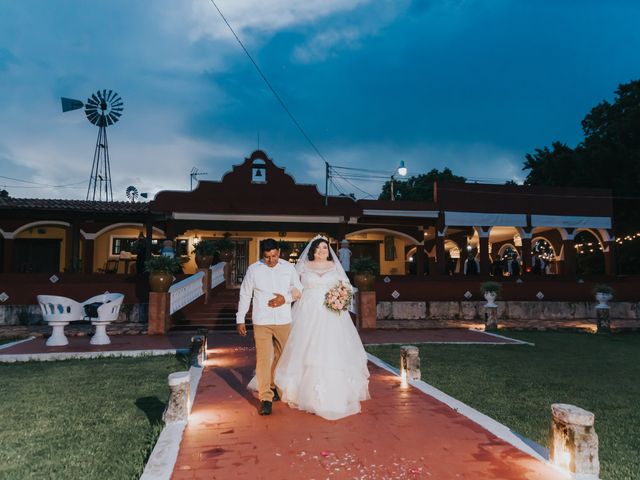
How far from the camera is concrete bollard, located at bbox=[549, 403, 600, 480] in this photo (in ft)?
10.5

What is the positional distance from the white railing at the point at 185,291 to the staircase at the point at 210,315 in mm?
165

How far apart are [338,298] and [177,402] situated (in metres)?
1.98

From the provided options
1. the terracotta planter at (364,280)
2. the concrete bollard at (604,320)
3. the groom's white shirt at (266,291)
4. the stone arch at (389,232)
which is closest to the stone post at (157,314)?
the terracotta planter at (364,280)

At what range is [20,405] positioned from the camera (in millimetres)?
5090

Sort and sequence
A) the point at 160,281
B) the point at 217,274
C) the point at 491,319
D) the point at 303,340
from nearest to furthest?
the point at 303,340, the point at 160,281, the point at 491,319, the point at 217,274

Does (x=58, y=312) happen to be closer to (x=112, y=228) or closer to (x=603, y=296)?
(x=112, y=228)

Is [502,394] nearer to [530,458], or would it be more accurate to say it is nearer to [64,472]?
[530,458]

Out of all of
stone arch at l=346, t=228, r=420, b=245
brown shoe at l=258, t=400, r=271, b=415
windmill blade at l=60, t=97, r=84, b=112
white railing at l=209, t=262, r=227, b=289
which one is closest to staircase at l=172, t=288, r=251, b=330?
white railing at l=209, t=262, r=227, b=289

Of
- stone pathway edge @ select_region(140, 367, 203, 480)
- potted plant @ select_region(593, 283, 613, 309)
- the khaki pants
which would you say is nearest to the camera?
stone pathway edge @ select_region(140, 367, 203, 480)

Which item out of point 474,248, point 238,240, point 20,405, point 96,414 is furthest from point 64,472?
point 474,248

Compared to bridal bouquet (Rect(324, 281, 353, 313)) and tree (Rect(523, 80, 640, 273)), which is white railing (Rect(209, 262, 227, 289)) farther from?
tree (Rect(523, 80, 640, 273))

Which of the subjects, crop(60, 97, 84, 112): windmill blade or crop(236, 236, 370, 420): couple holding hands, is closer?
crop(236, 236, 370, 420): couple holding hands

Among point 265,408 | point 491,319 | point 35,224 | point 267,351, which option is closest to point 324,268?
point 267,351

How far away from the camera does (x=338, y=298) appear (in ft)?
16.5
